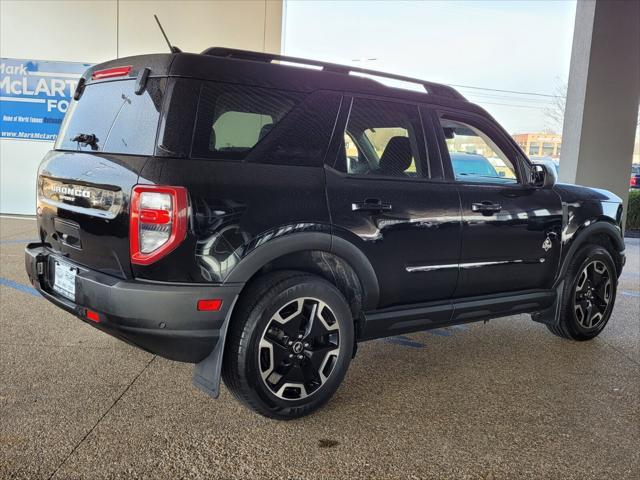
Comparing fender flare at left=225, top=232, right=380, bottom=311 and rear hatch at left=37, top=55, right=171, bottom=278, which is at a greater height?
rear hatch at left=37, top=55, right=171, bottom=278

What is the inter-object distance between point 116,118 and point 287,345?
1.52 m

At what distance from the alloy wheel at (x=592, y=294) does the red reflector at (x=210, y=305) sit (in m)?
3.13

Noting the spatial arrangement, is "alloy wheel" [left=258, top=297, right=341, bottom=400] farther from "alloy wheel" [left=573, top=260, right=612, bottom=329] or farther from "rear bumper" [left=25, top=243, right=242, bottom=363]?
"alloy wheel" [left=573, top=260, right=612, bottom=329]

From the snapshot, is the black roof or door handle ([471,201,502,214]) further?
door handle ([471,201,502,214])

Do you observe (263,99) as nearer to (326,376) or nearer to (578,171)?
(326,376)

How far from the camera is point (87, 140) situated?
3105 millimetres

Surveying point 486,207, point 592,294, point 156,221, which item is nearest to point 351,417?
point 156,221

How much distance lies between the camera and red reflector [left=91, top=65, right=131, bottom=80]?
9.91ft

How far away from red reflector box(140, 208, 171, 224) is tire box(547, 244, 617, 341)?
330 centimetres

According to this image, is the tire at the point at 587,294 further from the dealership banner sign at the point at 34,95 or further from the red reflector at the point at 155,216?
the dealership banner sign at the point at 34,95

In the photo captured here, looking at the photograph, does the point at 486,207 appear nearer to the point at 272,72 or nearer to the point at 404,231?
the point at 404,231

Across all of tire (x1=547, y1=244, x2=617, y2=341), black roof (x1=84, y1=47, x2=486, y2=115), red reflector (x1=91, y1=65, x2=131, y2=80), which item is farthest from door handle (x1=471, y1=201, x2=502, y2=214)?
red reflector (x1=91, y1=65, x2=131, y2=80)

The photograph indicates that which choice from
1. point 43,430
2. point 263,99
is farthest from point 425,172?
point 43,430

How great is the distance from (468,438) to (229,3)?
9194mm
